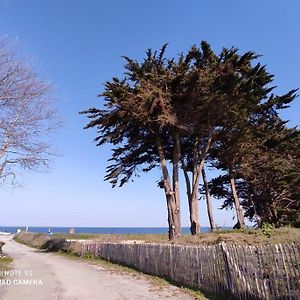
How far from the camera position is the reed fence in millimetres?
6957

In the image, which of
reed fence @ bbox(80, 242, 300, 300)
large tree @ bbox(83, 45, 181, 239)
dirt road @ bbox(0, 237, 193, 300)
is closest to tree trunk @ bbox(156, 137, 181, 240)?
large tree @ bbox(83, 45, 181, 239)

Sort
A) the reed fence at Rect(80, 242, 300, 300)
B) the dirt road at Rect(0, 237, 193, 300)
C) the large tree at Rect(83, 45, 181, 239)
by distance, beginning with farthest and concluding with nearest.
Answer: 1. the large tree at Rect(83, 45, 181, 239)
2. the dirt road at Rect(0, 237, 193, 300)
3. the reed fence at Rect(80, 242, 300, 300)

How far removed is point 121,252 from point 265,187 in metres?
19.4

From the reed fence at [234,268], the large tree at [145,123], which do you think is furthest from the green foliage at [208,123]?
the reed fence at [234,268]

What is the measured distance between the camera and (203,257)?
33.3ft

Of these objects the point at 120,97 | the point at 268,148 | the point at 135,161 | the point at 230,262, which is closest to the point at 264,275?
the point at 230,262

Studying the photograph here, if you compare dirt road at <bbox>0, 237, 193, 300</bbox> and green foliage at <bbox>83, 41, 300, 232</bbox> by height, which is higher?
green foliage at <bbox>83, 41, 300, 232</bbox>

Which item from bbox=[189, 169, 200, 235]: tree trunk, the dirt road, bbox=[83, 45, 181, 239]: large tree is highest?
bbox=[83, 45, 181, 239]: large tree

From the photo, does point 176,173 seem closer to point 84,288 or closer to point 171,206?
point 171,206

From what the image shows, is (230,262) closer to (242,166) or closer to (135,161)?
(135,161)

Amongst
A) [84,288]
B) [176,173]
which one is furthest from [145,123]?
[84,288]

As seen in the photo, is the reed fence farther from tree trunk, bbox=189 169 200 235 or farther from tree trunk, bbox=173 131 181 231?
tree trunk, bbox=189 169 200 235

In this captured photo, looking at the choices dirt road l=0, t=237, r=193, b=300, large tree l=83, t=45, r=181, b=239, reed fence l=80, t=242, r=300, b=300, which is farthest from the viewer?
large tree l=83, t=45, r=181, b=239

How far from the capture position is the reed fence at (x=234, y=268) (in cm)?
696
